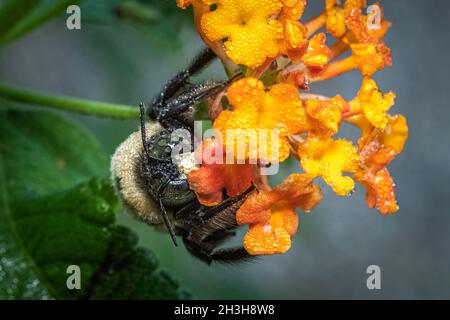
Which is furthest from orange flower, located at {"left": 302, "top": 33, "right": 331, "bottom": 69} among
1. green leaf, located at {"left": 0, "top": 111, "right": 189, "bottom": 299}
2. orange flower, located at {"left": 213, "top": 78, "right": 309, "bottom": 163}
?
green leaf, located at {"left": 0, "top": 111, "right": 189, "bottom": 299}

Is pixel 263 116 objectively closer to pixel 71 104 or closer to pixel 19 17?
pixel 71 104

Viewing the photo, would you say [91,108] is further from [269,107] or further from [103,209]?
[269,107]

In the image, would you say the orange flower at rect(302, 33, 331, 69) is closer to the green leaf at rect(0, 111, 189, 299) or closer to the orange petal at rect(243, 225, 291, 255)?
the orange petal at rect(243, 225, 291, 255)

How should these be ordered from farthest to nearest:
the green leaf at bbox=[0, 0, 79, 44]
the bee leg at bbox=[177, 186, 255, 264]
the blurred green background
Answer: the blurred green background
the green leaf at bbox=[0, 0, 79, 44]
the bee leg at bbox=[177, 186, 255, 264]

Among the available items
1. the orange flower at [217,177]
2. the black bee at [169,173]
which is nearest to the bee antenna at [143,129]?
the black bee at [169,173]

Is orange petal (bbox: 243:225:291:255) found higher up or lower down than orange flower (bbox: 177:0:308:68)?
lower down

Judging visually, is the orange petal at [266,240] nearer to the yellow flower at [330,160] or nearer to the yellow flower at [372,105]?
the yellow flower at [330,160]

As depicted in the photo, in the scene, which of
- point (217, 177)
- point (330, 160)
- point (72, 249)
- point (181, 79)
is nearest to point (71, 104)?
point (72, 249)
